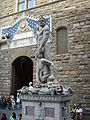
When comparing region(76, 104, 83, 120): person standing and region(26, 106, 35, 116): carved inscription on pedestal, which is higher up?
region(26, 106, 35, 116): carved inscription on pedestal

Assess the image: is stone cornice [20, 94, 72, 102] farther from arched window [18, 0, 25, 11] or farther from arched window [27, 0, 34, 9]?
arched window [18, 0, 25, 11]

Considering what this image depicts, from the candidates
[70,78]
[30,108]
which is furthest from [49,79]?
[70,78]

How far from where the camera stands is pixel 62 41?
1362 cm

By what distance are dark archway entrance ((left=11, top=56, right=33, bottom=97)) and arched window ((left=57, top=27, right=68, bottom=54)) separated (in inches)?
153

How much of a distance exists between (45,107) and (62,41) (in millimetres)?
7206

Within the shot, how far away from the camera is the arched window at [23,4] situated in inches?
623

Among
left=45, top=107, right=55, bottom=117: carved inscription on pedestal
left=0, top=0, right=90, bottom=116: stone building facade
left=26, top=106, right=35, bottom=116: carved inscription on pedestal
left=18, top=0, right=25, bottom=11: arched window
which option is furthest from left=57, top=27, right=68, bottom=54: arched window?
left=45, top=107, right=55, bottom=117: carved inscription on pedestal

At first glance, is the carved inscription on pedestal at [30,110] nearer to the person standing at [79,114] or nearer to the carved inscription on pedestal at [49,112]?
the carved inscription on pedestal at [49,112]

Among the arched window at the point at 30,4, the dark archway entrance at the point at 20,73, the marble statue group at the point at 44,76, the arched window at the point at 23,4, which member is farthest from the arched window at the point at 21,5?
the marble statue group at the point at 44,76

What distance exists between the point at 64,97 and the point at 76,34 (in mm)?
6658

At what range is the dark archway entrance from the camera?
16131mm

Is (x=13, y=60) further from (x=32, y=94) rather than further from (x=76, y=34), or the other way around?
(x=32, y=94)

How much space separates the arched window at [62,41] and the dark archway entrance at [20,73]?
3.89 metres

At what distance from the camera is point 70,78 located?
41.7 feet
